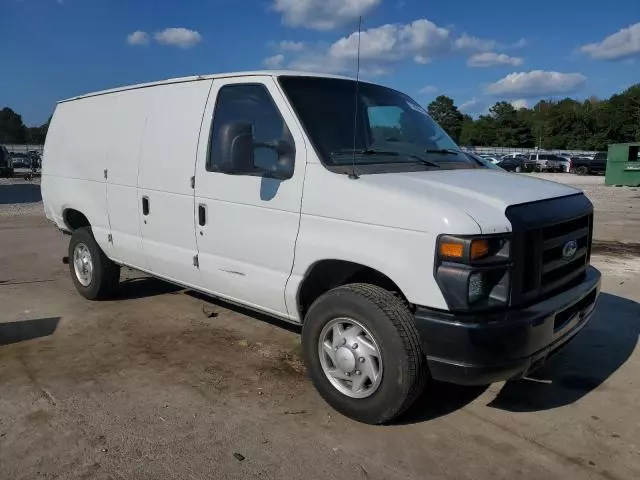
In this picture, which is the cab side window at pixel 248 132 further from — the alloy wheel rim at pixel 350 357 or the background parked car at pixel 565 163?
the background parked car at pixel 565 163

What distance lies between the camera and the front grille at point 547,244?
3.20 metres

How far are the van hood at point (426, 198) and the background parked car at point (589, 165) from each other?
45166 mm

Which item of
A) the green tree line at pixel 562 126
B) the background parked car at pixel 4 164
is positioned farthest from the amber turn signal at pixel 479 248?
the green tree line at pixel 562 126

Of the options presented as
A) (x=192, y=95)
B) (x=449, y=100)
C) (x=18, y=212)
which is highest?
(x=449, y=100)

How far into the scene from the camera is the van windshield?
395 centimetres

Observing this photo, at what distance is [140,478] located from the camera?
3045 mm

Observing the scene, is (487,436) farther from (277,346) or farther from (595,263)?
(595,263)

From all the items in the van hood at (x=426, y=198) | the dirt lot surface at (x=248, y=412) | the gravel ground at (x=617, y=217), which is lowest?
the gravel ground at (x=617, y=217)

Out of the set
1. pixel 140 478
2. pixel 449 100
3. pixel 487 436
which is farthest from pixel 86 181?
pixel 449 100

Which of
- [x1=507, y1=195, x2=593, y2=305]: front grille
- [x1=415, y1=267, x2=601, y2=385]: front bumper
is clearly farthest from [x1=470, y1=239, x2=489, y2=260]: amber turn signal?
[x1=415, y1=267, x2=601, y2=385]: front bumper

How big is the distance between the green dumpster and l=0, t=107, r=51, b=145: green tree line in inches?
3601

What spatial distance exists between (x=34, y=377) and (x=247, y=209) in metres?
2.04

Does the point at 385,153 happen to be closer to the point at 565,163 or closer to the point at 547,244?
the point at 547,244

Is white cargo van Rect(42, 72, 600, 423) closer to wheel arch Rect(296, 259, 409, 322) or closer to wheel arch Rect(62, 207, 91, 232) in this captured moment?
wheel arch Rect(296, 259, 409, 322)
